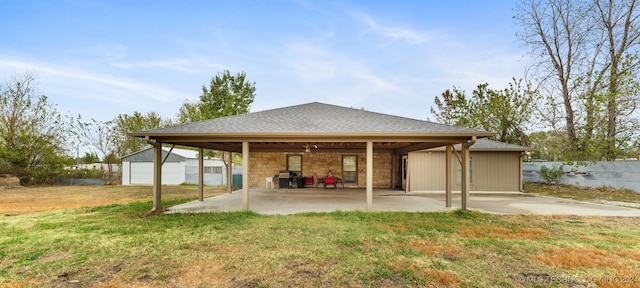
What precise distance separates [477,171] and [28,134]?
25.2 m

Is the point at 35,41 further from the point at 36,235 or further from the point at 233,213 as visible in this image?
the point at 233,213

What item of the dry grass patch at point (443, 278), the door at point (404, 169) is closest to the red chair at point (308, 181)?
the door at point (404, 169)

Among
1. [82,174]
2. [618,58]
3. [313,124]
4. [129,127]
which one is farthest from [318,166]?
[129,127]

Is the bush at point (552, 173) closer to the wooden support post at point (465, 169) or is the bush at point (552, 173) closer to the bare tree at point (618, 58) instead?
the bare tree at point (618, 58)

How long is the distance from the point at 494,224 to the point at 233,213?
19.7ft

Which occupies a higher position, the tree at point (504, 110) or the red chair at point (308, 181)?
the tree at point (504, 110)

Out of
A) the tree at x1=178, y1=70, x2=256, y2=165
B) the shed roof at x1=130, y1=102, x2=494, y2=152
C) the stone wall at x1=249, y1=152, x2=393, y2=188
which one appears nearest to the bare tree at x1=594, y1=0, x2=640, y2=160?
the stone wall at x1=249, y1=152, x2=393, y2=188

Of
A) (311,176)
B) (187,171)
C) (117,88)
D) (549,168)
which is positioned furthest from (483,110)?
(117,88)

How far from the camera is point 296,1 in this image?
514 inches

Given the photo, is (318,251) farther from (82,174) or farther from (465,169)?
(82,174)

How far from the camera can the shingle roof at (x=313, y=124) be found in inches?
295

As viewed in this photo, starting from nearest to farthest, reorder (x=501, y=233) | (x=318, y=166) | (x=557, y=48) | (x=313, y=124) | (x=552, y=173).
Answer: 1. (x=501, y=233)
2. (x=313, y=124)
3. (x=552, y=173)
4. (x=318, y=166)
5. (x=557, y=48)

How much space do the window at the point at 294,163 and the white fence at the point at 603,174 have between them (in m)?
12.4

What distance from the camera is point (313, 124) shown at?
829cm
